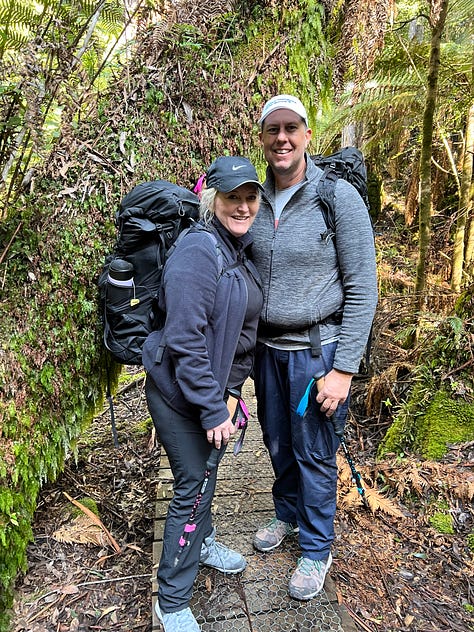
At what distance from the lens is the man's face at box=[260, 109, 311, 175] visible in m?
2.28

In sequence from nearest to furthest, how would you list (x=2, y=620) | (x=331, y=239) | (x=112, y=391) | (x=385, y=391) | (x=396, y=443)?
(x=331, y=239) → (x=2, y=620) → (x=112, y=391) → (x=396, y=443) → (x=385, y=391)

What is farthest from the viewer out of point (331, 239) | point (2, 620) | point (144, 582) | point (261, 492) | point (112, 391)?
point (261, 492)

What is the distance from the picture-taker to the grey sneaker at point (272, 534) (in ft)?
9.63

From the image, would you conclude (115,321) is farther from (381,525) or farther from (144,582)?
(381,525)

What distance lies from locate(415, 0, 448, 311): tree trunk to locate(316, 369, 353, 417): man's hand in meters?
2.78

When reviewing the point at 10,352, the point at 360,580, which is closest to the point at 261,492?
the point at 360,580

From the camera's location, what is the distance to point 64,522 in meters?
3.34

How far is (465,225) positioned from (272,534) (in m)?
4.55

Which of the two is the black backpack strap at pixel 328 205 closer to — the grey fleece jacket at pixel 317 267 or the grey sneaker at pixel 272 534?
the grey fleece jacket at pixel 317 267

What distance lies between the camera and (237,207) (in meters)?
2.17

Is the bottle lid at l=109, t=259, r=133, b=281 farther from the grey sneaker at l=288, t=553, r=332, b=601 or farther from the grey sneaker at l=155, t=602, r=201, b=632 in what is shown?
the grey sneaker at l=288, t=553, r=332, b=601

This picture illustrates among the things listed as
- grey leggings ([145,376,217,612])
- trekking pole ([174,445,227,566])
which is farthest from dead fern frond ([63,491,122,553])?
trekking pole ([174,445,227,566])

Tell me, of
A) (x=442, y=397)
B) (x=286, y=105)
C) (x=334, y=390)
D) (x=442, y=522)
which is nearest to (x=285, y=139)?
(x=286, y=105)

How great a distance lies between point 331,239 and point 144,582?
7.93 feet
